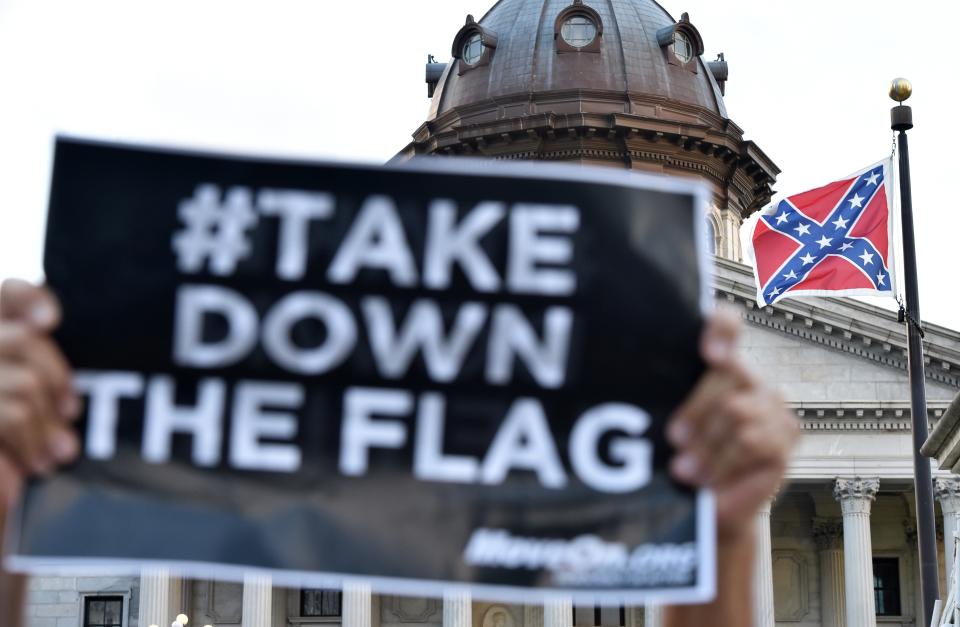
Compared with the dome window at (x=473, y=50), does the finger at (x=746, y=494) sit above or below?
below

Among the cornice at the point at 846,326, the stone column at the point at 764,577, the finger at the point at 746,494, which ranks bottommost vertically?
the finger at the point at 746,494

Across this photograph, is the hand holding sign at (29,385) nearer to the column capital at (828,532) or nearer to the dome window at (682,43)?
the column capital at (828,532)

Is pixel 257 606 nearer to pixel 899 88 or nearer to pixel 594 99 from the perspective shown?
pixel 594 99

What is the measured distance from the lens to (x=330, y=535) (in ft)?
12.1

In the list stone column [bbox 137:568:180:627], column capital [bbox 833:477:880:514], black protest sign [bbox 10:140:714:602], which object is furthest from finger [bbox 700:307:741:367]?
stone column [bbox 137:568:180:627]

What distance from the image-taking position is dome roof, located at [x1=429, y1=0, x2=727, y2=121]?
60156mm

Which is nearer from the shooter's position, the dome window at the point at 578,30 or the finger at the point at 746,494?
the finger at the point at 746,494

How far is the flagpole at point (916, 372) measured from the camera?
21.4 m

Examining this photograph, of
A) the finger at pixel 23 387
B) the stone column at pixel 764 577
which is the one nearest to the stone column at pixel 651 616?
the stone column at pixel 764 577

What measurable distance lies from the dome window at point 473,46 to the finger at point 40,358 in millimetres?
59569

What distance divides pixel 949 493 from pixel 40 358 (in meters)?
46.4

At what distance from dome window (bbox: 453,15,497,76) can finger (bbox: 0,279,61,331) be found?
59.6 metres

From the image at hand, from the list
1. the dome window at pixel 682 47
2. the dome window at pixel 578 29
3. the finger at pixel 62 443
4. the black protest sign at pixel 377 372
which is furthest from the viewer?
the dome window at pixel 682 47

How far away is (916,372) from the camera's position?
2233cm
